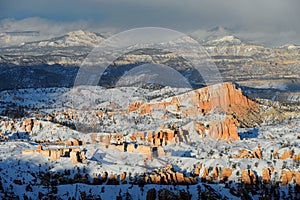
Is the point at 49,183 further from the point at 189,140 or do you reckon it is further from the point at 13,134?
the point at 13,134

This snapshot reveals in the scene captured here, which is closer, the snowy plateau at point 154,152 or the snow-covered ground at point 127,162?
the snow-covered ground at point 127,162

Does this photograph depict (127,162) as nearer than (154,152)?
Yes

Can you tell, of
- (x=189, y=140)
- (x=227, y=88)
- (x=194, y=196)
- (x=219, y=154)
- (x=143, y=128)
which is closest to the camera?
(x=194, y=196)

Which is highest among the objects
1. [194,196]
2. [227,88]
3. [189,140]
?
[227,88]

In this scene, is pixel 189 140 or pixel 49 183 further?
pixel 189 140

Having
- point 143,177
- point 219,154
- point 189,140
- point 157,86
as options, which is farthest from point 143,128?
point 157,86

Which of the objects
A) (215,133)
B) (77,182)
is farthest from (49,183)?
(215,133)

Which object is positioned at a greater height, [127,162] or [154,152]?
[154,152]

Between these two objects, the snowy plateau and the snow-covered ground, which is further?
the snowy plateau

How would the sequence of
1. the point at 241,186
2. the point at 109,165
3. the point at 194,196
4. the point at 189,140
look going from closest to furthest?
the point at 194,196
the point at 241,186
the point at 109,165
the point at 189,140

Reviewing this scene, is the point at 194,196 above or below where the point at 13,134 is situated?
below
